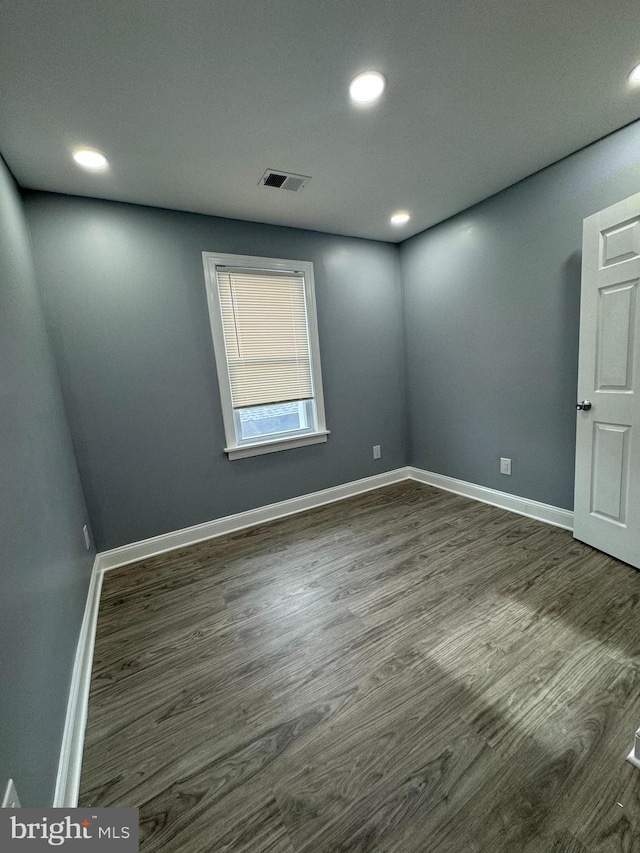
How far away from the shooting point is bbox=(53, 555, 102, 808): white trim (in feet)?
3.32

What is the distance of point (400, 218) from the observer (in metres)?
2.83

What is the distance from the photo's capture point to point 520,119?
5.71ft

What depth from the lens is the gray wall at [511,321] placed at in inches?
84.8

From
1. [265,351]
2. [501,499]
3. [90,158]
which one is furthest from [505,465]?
[90,158]

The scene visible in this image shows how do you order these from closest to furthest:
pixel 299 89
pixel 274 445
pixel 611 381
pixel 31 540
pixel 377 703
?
pixel 31 540 → pixel 377 703 → pixel 299 89 → pixel 611 381 → pixel 274 445

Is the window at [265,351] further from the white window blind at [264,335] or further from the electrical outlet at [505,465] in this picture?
the electrical outlet at [505,465]

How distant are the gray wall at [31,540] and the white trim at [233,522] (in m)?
0.40

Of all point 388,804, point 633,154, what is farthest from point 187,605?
point 633,154

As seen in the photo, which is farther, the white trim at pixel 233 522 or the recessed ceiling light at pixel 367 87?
the white trim at pixel 233 522

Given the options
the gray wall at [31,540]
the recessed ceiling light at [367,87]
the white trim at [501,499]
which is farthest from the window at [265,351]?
the recessed ceiling light at [367,87]

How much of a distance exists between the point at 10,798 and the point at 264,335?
267 centimetres

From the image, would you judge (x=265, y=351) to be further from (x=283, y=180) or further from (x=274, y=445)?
(x=283, y=180)

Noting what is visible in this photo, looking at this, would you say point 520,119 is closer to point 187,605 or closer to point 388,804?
point 388,804

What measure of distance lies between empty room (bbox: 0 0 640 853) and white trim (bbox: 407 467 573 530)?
0.13 ft
